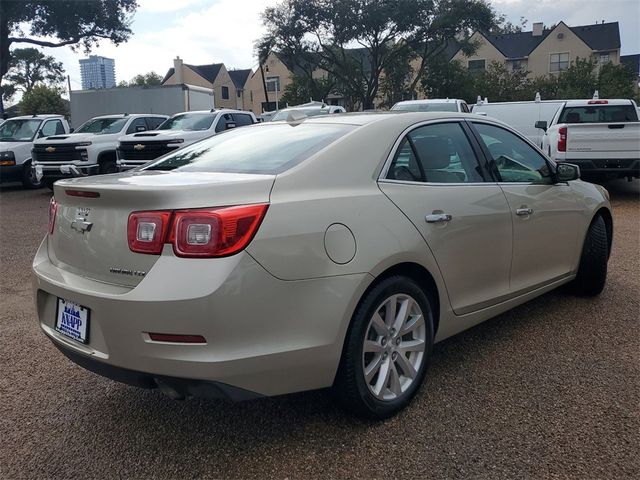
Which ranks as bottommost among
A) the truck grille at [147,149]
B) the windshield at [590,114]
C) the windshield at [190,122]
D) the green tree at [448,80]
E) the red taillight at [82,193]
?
the red taillight at [82,193]

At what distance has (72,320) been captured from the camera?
105 inches

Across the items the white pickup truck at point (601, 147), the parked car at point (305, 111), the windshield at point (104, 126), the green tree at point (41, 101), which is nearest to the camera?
the parked car at point (305, 111)

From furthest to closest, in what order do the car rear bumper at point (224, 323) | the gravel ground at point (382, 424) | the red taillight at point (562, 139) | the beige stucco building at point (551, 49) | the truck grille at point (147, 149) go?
the beige stucco building at point (551, 49) < the truck grille at point (147, 149) < the red taillight at point (562, 139) < the gravel ground at point (382, 424) < the car rear bumper at point (224, 323)

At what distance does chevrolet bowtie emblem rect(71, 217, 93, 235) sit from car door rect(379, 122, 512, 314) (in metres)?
1.47

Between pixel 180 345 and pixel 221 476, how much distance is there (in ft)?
2.14

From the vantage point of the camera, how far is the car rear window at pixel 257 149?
295 cm

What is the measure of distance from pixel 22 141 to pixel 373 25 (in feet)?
76.1

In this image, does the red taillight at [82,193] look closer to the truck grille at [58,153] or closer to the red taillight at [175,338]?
the red taillight at [175,338]

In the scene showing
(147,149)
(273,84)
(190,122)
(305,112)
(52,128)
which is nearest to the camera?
(305,112)

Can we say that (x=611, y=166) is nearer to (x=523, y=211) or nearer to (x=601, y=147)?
(x=601, y=147)

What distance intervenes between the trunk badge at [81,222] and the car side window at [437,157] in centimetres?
153

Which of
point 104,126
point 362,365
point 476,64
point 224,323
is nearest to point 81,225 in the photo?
point 224,323

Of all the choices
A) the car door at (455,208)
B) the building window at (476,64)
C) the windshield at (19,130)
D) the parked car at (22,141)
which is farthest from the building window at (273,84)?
the car door at (455,208)

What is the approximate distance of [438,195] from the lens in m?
3.23
